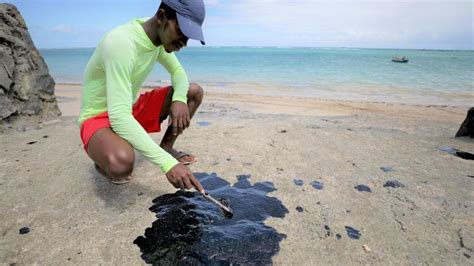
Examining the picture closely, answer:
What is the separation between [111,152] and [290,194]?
4.38 feet

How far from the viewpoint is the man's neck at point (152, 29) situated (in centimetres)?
215

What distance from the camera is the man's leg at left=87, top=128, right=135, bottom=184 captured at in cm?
215

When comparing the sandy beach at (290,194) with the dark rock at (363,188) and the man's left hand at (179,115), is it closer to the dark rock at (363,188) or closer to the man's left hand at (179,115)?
the dark rock at (363,188)

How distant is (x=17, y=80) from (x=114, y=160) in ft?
11.5

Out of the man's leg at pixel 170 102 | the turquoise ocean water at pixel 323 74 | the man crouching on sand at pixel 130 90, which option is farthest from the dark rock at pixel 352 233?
the turquoise ocean water at pixel 323 74

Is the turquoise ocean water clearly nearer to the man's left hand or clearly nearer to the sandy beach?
the sandy beach

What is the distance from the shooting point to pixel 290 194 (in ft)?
8.20

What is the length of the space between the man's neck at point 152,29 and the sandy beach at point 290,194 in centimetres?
113

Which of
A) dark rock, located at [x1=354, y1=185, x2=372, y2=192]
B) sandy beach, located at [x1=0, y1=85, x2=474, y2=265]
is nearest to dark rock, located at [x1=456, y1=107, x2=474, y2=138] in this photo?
sandy beach, located at [x1=0, y1=85, x2=474, y2=265]

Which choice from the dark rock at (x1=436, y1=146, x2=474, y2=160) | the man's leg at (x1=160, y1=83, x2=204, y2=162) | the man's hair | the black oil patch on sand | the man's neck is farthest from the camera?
the dark rock at (x1=436, y1=146, x2=474, y2=160)

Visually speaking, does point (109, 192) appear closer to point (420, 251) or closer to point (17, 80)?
point (420, 251)

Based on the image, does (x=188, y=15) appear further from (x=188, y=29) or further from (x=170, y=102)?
(x=170, y=102)

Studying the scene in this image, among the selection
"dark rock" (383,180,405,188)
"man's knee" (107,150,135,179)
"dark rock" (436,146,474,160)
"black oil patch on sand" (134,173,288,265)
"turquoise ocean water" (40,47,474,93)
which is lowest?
"turquoise ocean water" (40,47,474,93)

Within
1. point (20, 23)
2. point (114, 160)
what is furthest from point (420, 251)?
point (20, 23)
